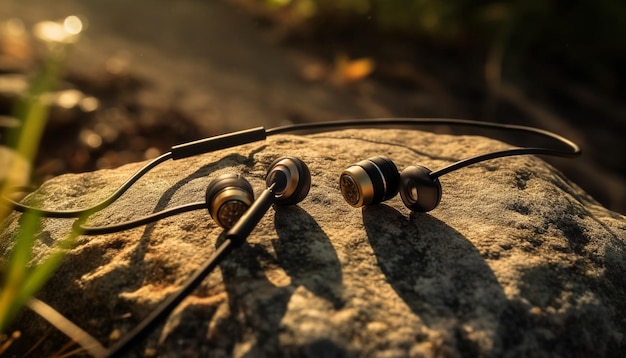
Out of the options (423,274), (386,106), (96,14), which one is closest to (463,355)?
(423,274)

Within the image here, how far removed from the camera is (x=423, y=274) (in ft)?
4.37

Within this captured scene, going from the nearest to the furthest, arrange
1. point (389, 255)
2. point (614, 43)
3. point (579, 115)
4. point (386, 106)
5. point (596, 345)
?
point (596, 345) < point (389, 255) < point (386, 106) < point (579, 115) < point (614, 43)

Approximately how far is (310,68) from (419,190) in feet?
11.1

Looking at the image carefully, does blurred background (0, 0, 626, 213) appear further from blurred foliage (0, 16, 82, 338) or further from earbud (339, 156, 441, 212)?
earbud (339, 156, 441, 212)

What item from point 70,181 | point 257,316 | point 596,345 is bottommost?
point 596,345

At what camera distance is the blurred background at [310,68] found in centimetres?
364

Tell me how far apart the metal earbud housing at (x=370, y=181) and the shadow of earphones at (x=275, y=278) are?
120mm

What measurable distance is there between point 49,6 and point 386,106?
9.97ft

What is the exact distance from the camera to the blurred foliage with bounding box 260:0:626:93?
4.84 m

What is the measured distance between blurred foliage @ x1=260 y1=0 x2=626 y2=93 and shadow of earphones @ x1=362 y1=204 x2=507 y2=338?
366 cm

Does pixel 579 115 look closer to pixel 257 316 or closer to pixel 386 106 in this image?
pixel 386 106

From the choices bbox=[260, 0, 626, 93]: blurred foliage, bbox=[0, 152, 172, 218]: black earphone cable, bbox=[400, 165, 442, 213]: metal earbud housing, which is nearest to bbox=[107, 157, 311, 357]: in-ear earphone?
bbox=[400, 165, 442, 213]: metal earbud housing

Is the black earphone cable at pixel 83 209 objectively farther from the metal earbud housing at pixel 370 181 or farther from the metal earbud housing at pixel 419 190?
the metal earbud housing at pixel 419 190

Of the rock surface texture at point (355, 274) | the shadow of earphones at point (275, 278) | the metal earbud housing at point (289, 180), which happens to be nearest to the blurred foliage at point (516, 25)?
the rock surface texture at point (355, 274)
